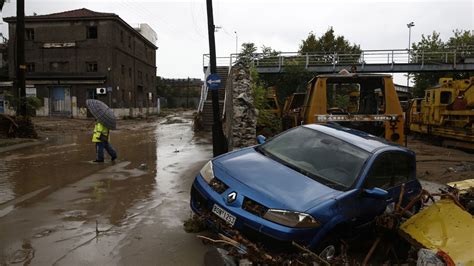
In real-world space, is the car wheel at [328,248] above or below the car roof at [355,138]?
below

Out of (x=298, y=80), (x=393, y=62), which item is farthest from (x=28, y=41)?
(x=393, y=62)

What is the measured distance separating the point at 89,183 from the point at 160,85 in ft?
212

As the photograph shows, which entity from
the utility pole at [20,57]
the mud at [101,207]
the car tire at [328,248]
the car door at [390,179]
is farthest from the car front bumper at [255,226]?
the utility pole at [20,57]

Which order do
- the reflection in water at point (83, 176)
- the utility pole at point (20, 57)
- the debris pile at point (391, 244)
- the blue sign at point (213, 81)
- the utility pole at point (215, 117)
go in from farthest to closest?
the utility pole at point (20, 57) → the blue sign at point (213, 81) → the utility pole at point (215, 117) → the reflection in water at point (83, 176) → the debris pile at point (391, 244)

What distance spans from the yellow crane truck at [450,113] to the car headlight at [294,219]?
1287 centimetres

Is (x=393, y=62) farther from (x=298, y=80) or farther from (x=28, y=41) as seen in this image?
(x=28, y=41)

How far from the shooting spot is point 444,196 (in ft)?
17.2

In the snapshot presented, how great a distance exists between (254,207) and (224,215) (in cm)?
37

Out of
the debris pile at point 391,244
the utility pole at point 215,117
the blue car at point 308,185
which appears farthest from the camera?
the utility pole at point 215,117

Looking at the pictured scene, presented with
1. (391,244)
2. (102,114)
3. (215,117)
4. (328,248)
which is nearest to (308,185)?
(328,248)

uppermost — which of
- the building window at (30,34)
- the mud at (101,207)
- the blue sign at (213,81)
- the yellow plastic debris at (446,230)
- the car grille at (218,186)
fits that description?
the building window at (30,34)

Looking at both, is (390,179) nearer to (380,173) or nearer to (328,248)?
(380,173)

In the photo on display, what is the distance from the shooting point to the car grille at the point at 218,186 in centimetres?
497

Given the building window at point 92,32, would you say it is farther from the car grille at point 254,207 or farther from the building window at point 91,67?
the car grille at point 254,207
